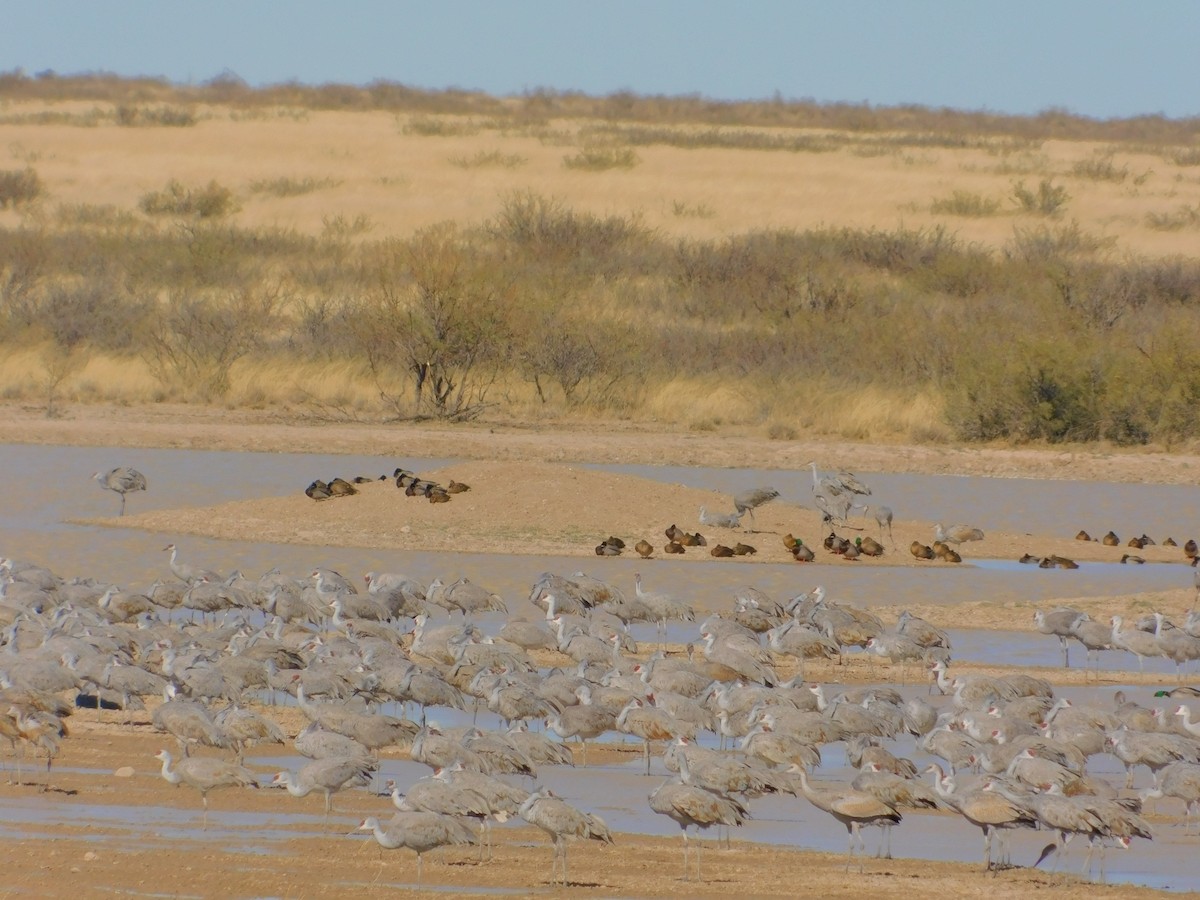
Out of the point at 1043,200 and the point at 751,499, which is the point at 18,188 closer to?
the point at 1043,200

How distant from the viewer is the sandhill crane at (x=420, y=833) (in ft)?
31.3

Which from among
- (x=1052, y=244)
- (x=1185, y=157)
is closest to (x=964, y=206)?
(x=1052, y=244)

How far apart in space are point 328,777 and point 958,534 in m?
12.2

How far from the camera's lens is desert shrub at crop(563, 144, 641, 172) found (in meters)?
69.9

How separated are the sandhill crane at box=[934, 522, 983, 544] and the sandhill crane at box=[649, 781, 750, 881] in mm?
11738

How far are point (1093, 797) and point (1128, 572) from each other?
37.4ft

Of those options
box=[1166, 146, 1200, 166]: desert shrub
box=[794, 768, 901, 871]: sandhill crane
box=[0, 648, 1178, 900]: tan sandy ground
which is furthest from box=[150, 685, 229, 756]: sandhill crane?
box=[1166, 146, 1200, 166]: desert shrub

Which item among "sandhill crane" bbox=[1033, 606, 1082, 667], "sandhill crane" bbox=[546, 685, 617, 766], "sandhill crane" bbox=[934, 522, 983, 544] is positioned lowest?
"sandhill crane" bbox=[934, 522, 983, 544]

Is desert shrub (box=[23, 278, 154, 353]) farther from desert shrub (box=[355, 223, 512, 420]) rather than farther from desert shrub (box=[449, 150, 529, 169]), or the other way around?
desert shrub (box=[449, 150, 529, 169])

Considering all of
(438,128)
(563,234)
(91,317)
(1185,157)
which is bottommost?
(91,317)

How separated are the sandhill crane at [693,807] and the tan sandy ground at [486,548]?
0.66 ft

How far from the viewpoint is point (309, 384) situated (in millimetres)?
35500

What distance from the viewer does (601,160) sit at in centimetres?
7019

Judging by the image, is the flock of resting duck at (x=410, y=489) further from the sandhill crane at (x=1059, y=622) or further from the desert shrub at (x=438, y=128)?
the desert shrub at (x=438, y=128)
